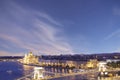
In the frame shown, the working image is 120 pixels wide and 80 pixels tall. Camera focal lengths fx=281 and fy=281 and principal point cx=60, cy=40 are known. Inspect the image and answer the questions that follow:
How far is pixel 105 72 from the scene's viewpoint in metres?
35.2

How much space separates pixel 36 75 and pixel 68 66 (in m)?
30.4

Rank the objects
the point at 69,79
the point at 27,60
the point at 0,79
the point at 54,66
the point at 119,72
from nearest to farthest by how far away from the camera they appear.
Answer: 1. the point at 69,79
2. the point at 119,72
3. the point at 0,79
4. the point at 54,66
5. the point at 27,60

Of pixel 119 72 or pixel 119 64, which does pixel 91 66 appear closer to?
pixel 119 64

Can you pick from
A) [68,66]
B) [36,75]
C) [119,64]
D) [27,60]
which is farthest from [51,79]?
[27,60]

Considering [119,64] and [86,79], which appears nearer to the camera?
[86,79]

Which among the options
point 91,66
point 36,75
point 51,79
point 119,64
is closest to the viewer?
point 36,75

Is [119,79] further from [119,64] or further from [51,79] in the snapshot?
[119,64]

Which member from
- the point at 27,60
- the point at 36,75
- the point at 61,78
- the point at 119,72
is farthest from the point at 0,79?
the point at 27,60

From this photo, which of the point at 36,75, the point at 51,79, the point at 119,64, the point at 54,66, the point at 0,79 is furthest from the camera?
the point at 54,66

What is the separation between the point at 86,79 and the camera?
30734 millimetres

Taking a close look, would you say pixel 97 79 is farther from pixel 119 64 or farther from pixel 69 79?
pixel 119 64

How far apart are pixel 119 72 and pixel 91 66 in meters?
17.1

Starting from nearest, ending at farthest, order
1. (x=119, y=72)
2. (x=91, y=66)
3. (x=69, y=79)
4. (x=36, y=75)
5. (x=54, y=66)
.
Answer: (x=36, y=75) → (x=69, y=79) → (x=119, y=72) → (x=91, y=66) → (x=54, y=66)

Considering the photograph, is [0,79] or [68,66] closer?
[0,79]
